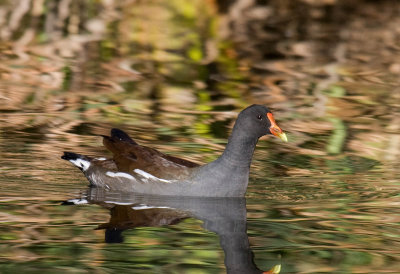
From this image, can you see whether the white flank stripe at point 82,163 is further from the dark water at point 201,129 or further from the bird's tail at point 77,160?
the dark water at point 201,129

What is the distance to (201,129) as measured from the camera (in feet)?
34.2

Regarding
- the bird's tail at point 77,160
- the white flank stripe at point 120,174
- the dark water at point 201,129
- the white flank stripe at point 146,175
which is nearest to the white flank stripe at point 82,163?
the bird's tail at point 77,160

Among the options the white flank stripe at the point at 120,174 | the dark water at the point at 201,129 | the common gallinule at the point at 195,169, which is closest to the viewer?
the dark water at the point at 201,129

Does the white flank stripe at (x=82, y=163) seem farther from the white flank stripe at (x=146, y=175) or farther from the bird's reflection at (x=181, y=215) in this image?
the white flank stripe at (x=146, y=175)

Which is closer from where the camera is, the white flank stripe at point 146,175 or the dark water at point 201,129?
the dark water at point 201,129

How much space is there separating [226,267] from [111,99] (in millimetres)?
6361

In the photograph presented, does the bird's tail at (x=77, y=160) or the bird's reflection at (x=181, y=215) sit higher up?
the bird's tail at (x=77, y=160)

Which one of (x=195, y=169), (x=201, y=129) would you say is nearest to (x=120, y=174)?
(x=195, y=169)

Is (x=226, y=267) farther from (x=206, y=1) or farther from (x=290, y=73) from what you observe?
(x=206, y=1)

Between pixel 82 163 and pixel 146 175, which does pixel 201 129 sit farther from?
pixel 146 175

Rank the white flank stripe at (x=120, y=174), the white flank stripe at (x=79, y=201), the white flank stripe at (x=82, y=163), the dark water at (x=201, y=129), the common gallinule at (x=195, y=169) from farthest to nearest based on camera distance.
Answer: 1. the white flank stripe at (x=82, y=163)
2. the white flank stripe at (x=120, y=174)
3. the common gallinule at (x=195, y=169)
4. the white flank stripe at (x=79, y=201)
5. the dark water at (x=201, y=129)

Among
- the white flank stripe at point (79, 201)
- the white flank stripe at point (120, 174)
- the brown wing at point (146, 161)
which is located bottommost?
the white flank stripe at point (79, 201)

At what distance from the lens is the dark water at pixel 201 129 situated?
6.21 m

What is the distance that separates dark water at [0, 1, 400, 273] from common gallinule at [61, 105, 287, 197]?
13cm
